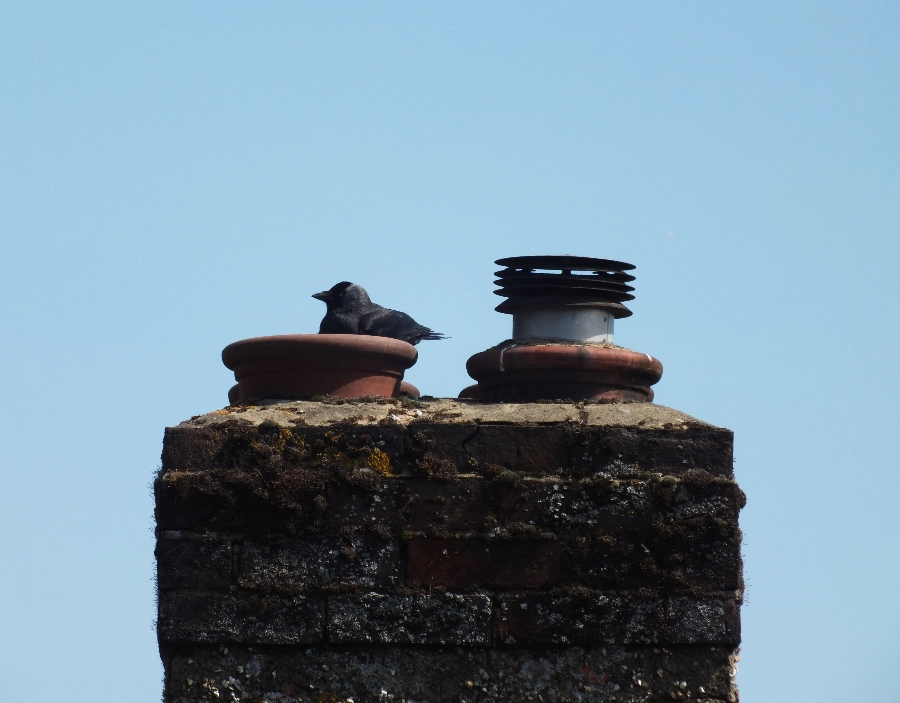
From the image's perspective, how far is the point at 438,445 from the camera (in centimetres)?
386

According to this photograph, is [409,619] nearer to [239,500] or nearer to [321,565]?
[321,565]

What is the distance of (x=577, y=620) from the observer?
372cm

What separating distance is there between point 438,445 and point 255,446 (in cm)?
50

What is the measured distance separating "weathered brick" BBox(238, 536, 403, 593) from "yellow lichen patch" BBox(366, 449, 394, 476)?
0.19m

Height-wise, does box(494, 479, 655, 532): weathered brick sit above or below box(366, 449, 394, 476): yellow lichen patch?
below

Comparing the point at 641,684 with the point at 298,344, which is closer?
the point at 641,684

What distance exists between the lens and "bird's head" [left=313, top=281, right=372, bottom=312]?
4.86m

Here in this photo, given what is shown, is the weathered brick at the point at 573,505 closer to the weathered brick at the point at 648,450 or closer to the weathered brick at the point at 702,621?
the weathered brick at the point at 648,450

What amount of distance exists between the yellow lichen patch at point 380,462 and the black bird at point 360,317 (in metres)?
1.01

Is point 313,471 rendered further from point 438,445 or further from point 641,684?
point 641,684

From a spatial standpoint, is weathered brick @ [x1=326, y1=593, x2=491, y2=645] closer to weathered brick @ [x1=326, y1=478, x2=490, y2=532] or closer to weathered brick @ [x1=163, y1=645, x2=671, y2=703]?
weathered brick @ [x1=163, y1=645, x2=671, y2=703]

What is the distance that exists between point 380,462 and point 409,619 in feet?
1.41

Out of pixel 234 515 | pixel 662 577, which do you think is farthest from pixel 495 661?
pixel 234 515

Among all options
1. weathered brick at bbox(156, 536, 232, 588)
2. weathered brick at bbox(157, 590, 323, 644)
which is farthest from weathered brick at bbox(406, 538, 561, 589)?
weathered brick at bbox(156, 536, 232, 588)
